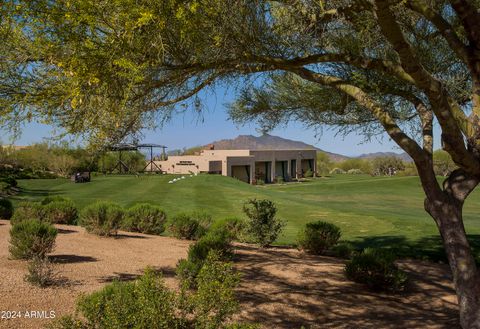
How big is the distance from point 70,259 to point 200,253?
2.60 metres

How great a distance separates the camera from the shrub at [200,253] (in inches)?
281

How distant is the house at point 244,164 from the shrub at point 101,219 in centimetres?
5574

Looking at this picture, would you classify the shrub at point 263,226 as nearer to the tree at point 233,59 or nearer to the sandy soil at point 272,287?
the sandy soil at point 272,287

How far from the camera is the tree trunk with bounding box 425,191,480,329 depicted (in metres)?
6.26

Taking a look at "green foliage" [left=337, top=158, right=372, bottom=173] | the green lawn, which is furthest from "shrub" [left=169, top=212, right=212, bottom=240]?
"green foliage" [left=337, top=158, right=372, bottom=173]

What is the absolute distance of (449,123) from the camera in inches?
234

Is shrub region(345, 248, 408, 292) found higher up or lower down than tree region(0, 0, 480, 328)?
lower down

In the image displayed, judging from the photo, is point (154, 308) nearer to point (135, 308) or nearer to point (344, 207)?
point (135, 308)

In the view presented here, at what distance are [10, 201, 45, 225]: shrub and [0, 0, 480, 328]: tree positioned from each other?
5.92 metres

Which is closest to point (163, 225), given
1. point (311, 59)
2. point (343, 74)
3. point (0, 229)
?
point (0, 229)

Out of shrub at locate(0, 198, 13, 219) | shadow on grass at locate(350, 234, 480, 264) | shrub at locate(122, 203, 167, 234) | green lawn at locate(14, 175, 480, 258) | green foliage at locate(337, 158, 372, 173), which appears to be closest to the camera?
shadow on grass at locate(350, 234, 480, 264)

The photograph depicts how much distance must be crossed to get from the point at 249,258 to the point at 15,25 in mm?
6486

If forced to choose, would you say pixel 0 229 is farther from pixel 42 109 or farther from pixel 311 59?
pixel 311 59

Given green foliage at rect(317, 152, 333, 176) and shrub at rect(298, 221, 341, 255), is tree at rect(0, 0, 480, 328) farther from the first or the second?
green foliage at rect(317, 152, 333, 176)
